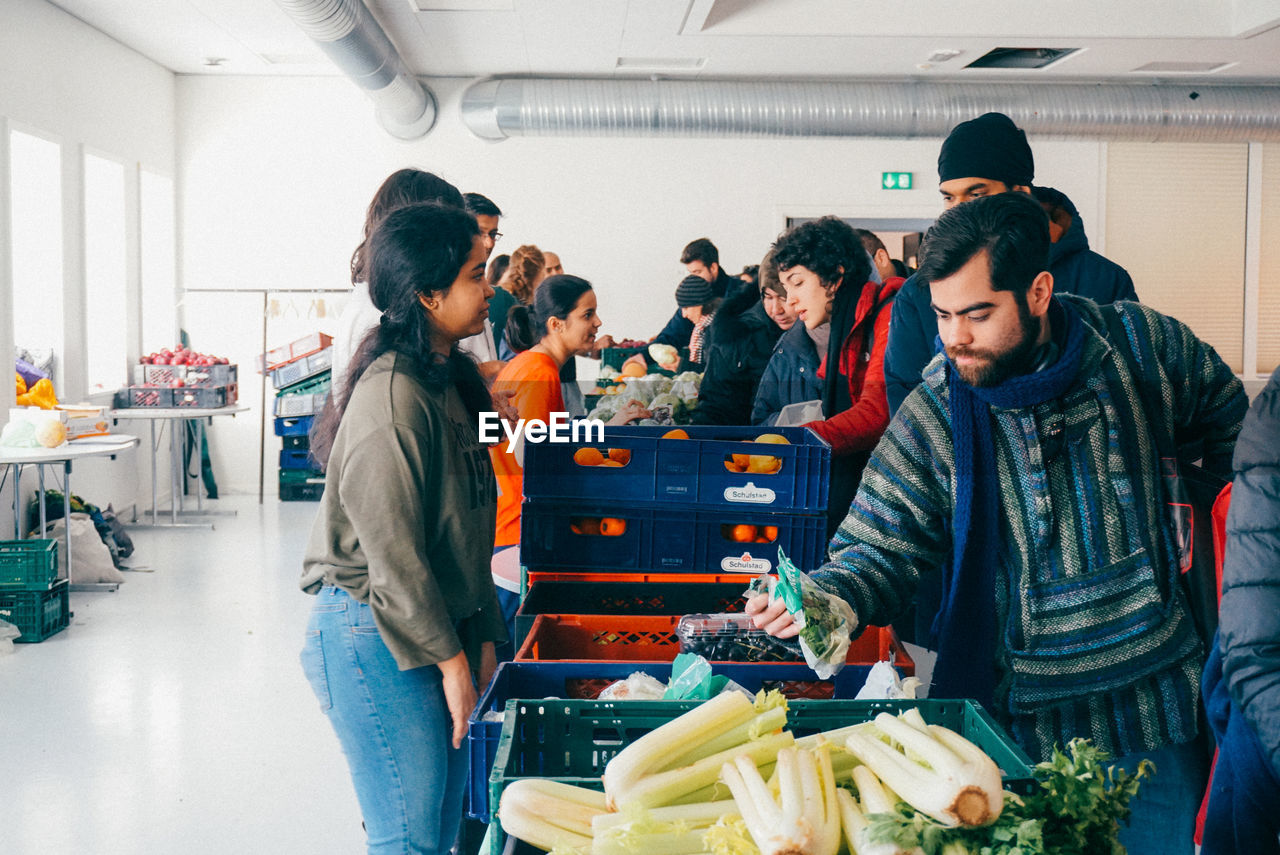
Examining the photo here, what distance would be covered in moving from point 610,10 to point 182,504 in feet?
15.0

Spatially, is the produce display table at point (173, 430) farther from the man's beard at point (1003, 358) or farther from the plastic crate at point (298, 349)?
the man's beard at point (1003, 358)

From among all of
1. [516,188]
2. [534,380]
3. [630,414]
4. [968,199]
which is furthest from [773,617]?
[516,188]

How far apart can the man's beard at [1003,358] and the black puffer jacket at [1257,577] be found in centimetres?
36

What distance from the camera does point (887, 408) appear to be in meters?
2.55

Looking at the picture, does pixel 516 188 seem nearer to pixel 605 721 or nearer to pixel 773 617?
pixel 773 617

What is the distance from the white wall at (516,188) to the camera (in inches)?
339

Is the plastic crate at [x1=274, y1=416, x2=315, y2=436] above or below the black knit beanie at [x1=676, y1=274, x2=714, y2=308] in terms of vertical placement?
below

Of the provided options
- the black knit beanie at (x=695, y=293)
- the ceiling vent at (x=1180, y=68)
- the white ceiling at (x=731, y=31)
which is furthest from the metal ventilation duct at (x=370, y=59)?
the ceiling vent at (x=1180, y=68)

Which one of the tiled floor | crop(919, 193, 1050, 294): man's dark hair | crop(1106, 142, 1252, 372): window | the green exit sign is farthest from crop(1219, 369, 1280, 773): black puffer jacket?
crop(1106, 142, 1252, 372): window

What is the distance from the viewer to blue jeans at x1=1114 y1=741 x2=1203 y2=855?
1.62 meters

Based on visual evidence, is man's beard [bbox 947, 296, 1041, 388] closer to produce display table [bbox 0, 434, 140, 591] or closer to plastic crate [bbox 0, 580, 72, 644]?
plastic crate [bbox 0, 580, 72, 644]

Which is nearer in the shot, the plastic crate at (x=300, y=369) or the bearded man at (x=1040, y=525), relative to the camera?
the bearded man at (x=1040, y=525)

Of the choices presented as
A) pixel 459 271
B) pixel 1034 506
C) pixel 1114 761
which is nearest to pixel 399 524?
pixel 459 271

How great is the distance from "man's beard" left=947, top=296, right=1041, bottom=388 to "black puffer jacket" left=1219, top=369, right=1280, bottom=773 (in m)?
0.36
